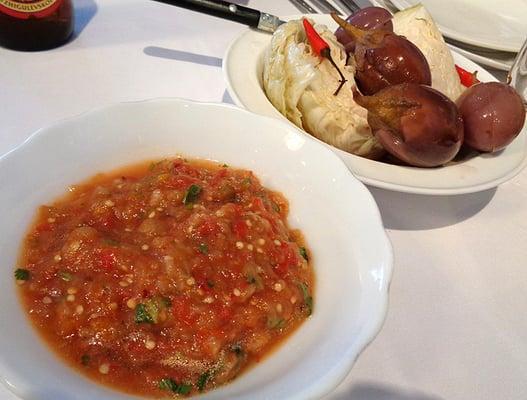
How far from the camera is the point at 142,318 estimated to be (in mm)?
1130

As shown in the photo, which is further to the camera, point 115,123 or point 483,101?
point 483,101

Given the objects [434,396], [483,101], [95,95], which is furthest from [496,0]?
[434,396]

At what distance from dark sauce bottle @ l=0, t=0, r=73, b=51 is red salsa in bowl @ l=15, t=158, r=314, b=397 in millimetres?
1024

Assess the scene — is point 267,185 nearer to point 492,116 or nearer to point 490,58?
A: point 492,116

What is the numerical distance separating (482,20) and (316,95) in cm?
168

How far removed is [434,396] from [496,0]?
275 centimetres

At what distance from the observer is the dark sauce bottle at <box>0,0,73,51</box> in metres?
2.02

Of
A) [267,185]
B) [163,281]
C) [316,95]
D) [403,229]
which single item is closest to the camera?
[163,281]

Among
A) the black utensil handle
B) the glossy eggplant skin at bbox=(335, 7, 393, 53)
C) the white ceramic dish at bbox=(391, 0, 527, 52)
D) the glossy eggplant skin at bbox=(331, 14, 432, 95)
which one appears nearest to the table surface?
the black utensil handle

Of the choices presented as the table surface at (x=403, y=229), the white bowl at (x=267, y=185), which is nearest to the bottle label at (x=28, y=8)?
the table surface at (x=403, y=229)

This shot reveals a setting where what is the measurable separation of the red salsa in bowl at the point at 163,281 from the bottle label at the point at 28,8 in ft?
3.33

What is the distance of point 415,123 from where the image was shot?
5.18ft

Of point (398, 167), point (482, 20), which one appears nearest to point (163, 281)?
point (398, 167)

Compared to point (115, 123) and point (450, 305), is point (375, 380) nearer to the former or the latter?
point (450, 305)
